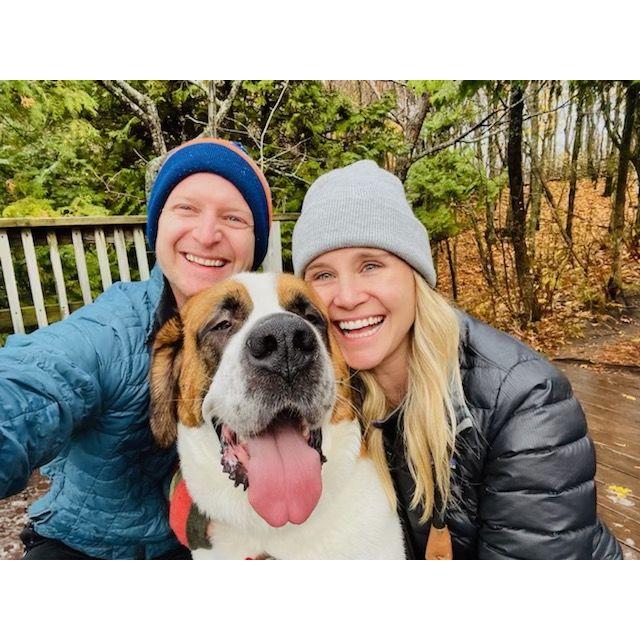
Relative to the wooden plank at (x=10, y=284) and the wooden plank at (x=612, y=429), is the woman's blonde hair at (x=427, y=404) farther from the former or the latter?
the wooden plank at (x=10, y=284)

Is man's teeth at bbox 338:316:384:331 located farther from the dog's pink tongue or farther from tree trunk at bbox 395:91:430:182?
tree trunk at bbox 395:91:430:182

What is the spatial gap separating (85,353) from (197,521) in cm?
58

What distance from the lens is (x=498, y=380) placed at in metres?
1.30

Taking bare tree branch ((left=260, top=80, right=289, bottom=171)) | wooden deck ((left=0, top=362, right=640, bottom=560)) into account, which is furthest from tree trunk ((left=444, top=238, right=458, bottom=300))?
bare tree branch ((left=260, top=80, right=289, bottom=171))

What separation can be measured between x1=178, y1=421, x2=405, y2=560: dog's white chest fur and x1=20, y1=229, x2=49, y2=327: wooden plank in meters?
0.59

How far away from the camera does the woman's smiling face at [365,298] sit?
1.32 m

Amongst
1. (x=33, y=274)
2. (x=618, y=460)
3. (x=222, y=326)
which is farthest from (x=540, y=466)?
(x=33, y=274)

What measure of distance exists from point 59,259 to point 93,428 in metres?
0.53

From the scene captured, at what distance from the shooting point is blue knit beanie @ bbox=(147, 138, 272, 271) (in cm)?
137

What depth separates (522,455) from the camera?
1283mm

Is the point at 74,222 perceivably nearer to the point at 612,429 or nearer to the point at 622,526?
the point at 612,429

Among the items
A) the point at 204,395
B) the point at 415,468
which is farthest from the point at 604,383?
the point at 204,395

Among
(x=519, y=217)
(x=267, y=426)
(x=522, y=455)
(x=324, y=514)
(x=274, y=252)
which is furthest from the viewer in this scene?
(x=519, y=217)

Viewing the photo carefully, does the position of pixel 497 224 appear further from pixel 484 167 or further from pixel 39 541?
pixel 39 541
